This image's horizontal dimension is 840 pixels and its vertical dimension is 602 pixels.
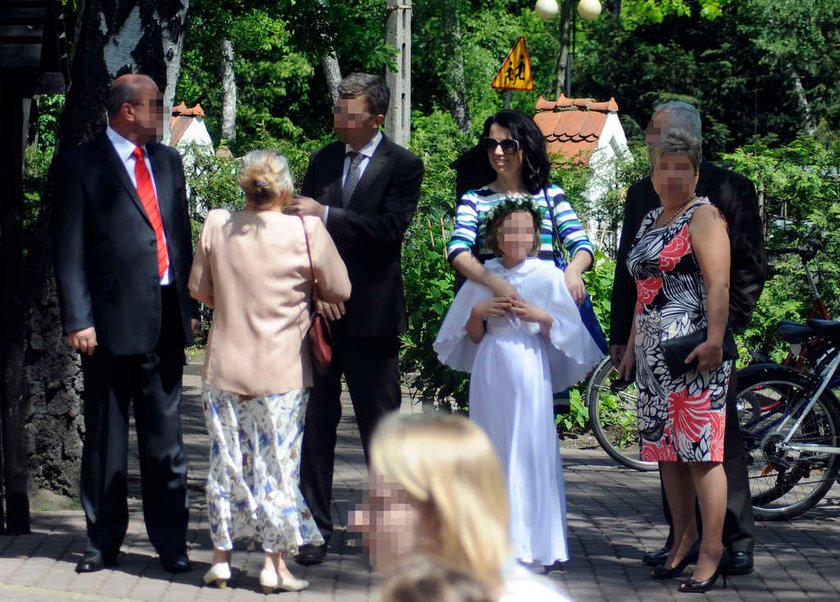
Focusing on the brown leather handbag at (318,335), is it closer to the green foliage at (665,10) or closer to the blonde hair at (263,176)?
the blonde hair at (263,176)

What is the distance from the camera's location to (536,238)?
19.0 ft

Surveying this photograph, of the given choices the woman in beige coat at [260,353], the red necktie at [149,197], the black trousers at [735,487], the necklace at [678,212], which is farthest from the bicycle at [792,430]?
the red necktie at [149,197]

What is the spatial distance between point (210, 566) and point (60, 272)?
1452 mm

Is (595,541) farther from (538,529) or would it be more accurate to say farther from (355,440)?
(355,440)

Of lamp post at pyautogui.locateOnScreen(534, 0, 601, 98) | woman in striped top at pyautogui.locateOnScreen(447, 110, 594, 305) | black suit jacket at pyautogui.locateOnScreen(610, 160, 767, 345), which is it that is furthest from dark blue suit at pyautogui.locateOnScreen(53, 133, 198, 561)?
lamp post at pyautogui.locateOnScreen(534, 0, 601, 98)

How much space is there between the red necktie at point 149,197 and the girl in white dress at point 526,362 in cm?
133

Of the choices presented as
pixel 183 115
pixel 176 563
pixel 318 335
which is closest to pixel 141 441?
pixel 176 563

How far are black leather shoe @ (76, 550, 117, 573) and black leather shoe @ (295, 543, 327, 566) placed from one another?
813 mm

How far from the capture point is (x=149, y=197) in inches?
229

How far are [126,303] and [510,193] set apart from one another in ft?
5.52

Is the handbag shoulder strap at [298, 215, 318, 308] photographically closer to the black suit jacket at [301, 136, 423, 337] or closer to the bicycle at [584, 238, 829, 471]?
the black suit jacket at [301, 136, 423, 337]

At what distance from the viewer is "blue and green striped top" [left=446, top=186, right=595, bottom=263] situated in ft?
19.3

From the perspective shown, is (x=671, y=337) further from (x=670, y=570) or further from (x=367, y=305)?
(x=367, y=305)

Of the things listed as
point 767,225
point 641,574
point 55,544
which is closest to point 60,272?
point 55,544
